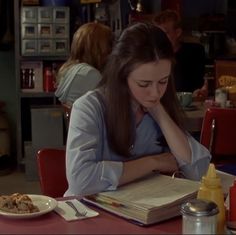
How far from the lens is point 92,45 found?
3.85m

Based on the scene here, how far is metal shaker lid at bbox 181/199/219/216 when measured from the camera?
128cm

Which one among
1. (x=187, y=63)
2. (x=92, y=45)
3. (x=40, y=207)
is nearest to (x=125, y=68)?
(x=40, y=207)

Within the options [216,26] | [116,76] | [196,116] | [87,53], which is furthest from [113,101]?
[216,26]

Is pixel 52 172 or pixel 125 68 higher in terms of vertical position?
pixel 125 68

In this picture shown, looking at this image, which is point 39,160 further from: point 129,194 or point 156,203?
point 156,203

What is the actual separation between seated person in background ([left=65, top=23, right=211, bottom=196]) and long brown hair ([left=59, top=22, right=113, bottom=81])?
1.84 m

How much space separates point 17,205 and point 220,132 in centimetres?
168

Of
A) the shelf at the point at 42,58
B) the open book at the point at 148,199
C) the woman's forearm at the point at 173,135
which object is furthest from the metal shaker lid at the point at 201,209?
the shelf at the point at 42,58

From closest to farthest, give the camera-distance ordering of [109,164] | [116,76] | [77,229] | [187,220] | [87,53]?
1. [187,220]
2. [77,229]
3. [109,164]
4. [116,76]
5. [87,53]

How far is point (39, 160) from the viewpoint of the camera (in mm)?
1986

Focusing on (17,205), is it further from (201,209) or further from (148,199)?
(201,209)

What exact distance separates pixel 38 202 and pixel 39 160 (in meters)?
0.34

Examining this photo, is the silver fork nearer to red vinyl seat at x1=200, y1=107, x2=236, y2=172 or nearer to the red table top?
the red table top

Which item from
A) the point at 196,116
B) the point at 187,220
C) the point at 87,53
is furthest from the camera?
the point at 87,53
